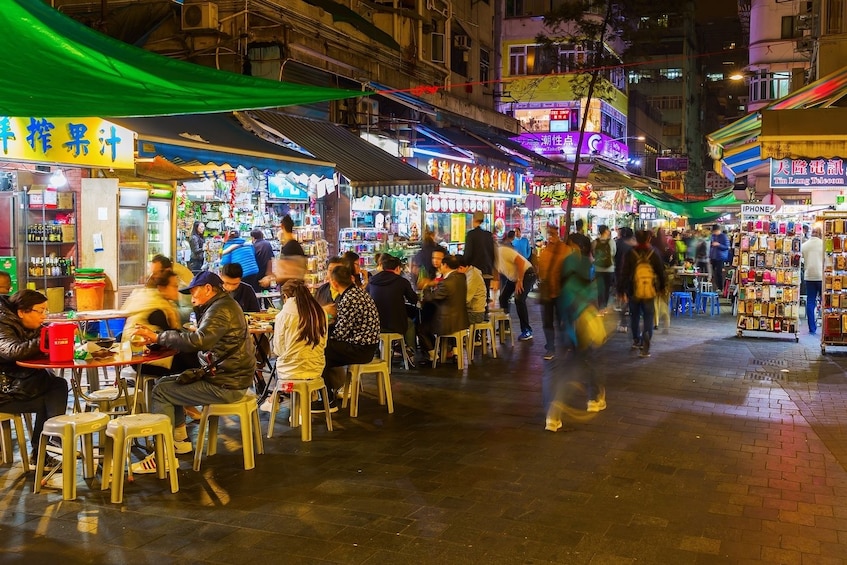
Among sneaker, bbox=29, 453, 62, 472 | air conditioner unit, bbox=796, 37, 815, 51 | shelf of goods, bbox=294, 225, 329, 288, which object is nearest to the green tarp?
sneaker, bbox=29, 453, 62, 472

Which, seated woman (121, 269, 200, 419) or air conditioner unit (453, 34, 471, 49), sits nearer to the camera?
seated woman (121, 269, 200, 419)

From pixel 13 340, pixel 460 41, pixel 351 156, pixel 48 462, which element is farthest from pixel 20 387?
pixel 460 41

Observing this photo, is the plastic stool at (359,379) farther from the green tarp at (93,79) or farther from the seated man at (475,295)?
the seated man at (475,295)

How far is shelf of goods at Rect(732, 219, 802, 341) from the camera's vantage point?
13.9m

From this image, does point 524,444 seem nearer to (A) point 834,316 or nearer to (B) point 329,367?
(B) point 329,367

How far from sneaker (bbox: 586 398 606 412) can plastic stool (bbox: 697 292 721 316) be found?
35.8 ft

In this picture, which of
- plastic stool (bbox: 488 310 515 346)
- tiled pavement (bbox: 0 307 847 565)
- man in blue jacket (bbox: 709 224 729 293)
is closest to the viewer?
tiled pavement (bbox: 0 307 847 565)

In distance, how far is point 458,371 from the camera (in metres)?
10.9

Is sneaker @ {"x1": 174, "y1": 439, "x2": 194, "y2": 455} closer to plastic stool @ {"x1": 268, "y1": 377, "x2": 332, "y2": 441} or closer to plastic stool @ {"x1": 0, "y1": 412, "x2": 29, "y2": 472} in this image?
plastic stool @ {"x1": 268, "y1": 377, "x2": 332, "y2": 441}

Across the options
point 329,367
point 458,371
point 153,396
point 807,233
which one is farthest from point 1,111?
point 807,233

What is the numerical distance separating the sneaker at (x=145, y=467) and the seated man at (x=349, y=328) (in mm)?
2266

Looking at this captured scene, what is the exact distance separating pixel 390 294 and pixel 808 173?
7.67 meters

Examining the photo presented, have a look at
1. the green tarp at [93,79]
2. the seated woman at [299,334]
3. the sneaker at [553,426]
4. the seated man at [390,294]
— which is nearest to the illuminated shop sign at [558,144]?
the seated man at [390,294]

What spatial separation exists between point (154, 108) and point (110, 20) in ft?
27.8
